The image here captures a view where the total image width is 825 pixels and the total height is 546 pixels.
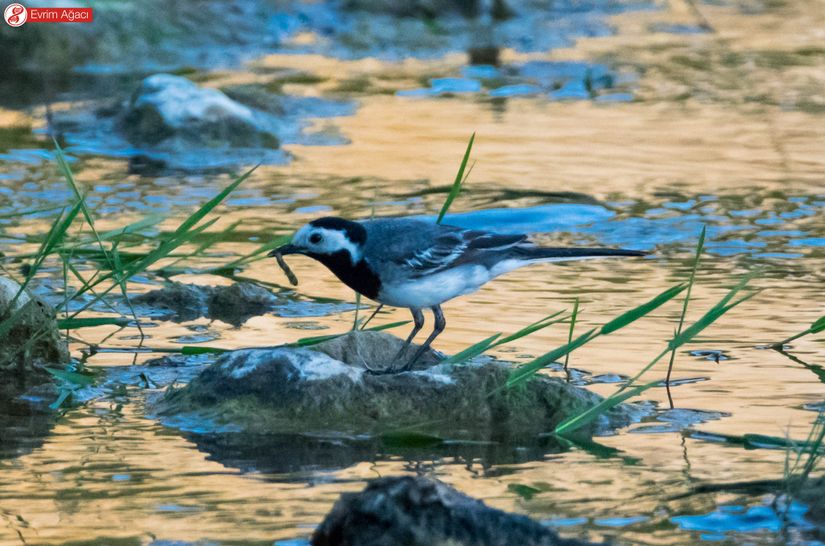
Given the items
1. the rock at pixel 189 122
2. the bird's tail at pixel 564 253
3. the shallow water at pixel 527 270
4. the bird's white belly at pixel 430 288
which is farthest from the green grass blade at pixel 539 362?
the rock at pixel 189 122

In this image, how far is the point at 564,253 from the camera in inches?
240

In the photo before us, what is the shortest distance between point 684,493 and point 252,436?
148cm

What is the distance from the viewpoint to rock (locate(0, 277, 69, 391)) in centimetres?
570

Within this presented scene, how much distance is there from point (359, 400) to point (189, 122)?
5.94 m

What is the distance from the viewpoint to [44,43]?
14.2 metres

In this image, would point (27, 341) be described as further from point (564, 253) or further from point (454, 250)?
point (564, 253)

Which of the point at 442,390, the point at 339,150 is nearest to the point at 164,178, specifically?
the point at 339,150

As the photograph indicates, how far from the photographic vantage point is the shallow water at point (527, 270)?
4.39 metres

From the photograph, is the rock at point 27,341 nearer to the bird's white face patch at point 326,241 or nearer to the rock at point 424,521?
the bird's white face patch at point 326,241

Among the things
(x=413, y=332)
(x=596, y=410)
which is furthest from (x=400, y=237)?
(x=596, y=410)

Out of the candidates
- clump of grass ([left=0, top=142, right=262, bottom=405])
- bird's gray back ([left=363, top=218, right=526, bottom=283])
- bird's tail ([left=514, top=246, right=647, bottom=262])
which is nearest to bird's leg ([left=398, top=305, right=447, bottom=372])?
bird's gray back ([left=363, top=218, right=526, bottom=283])

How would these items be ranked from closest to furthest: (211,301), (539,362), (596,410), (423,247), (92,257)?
(596,410)
(539,362)
(423,247)
(92,257)
(211,301)

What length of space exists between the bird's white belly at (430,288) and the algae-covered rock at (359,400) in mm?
565

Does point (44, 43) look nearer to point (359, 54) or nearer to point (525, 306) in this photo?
point (359, 54)
